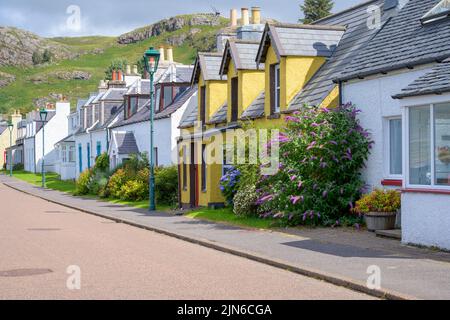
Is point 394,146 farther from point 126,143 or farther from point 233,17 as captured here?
point 126,143

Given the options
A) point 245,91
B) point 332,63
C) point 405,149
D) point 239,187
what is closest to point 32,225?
point 239,187

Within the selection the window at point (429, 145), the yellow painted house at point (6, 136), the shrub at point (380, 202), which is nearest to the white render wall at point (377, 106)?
the shrub at point (380, 202)

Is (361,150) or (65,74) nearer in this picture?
(361,150)

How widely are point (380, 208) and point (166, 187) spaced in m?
14.9

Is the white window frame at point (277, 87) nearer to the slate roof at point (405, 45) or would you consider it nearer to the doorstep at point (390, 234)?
the slate roof at point (405, 45)

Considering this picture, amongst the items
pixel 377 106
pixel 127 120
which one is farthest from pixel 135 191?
pixel 377 106

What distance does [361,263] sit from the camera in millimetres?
12570

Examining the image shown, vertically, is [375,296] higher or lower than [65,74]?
lower

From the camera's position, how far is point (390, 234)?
629 inches

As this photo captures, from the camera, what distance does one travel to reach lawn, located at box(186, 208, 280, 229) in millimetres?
19953

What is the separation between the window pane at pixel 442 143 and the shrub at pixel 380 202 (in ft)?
9.82

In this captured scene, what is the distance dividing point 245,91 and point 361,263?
1448 cm

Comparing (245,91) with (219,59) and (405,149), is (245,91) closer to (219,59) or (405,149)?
(219,59)

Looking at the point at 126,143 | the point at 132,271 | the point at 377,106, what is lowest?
the point at 132,271
